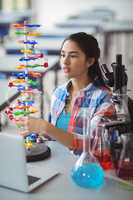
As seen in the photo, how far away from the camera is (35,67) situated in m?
1.35

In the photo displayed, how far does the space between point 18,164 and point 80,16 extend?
19.0 feet

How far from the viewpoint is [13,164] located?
44.8 inches

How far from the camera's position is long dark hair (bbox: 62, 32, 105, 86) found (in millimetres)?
1602

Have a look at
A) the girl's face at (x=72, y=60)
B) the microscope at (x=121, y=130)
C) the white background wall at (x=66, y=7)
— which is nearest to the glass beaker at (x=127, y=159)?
the microscope at (x=121, y=130)

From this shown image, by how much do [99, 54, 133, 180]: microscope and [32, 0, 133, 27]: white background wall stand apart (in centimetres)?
562

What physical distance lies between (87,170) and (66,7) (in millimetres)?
6174

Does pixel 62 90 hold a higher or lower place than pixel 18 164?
higher

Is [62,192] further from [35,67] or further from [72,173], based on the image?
[35,67]

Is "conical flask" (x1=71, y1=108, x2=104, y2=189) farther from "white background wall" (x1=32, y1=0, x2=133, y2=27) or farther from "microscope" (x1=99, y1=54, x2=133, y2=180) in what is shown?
"white background wall" (x1=32, y1=0, x2=133, y2=27)

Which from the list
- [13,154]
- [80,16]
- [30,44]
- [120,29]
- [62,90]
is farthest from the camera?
[80,16]

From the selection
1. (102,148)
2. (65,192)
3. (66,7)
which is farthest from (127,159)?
(66,7)

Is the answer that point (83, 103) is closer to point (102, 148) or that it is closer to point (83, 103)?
point (83, 103)

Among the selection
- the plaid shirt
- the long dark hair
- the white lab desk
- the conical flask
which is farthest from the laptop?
the long dark hair

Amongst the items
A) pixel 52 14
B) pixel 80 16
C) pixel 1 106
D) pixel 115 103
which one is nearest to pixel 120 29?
pixel 80 16
